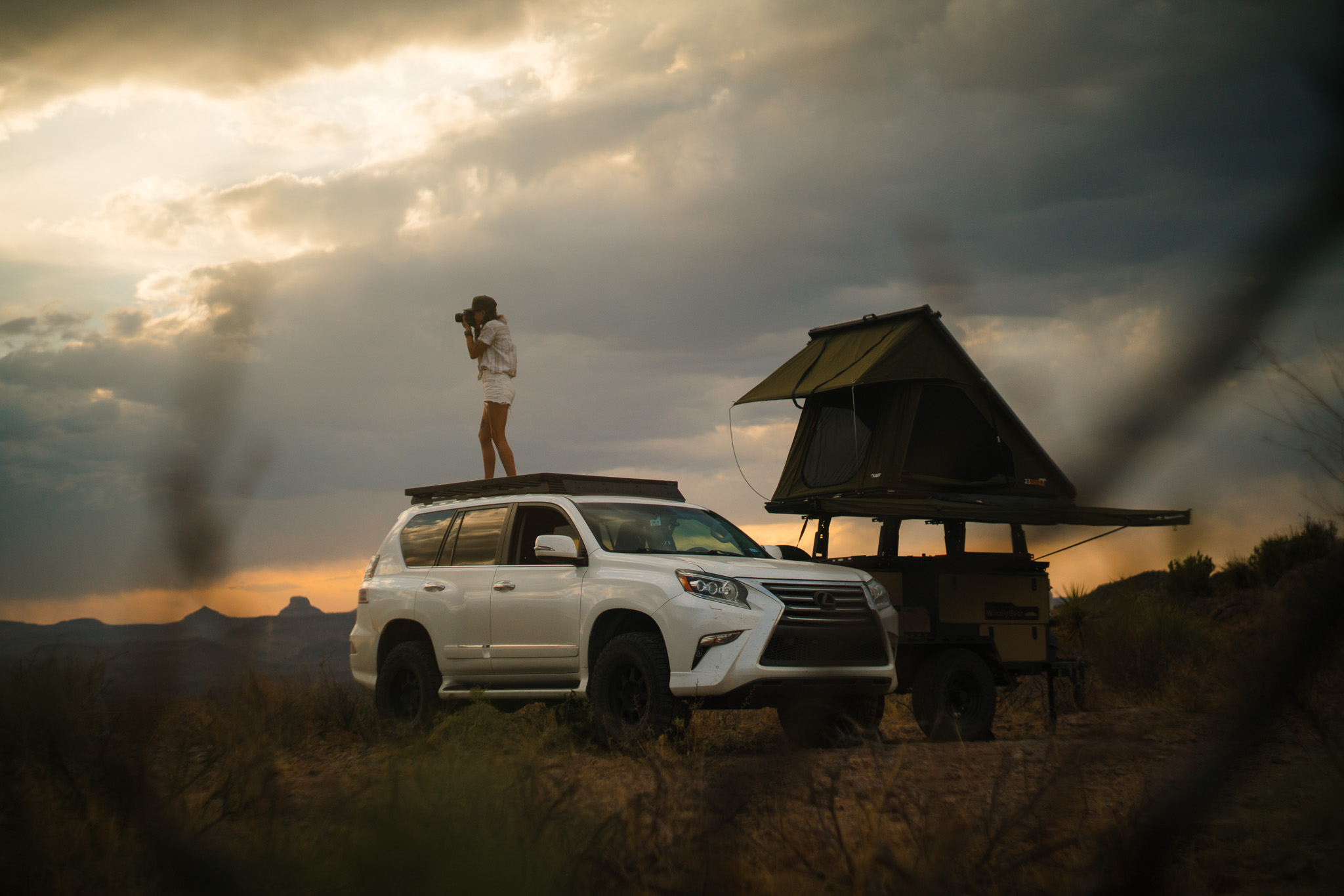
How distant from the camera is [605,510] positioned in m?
9.56

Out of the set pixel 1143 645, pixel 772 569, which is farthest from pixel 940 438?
pixel 1143 645

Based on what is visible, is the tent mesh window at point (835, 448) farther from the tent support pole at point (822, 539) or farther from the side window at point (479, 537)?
the side window at point (479, 537)

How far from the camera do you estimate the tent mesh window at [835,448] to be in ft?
35.7

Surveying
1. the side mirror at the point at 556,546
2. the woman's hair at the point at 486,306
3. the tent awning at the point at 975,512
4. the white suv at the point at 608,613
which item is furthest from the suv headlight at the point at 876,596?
the woman's hair at the point at 486,306

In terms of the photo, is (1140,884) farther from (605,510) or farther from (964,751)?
(605,510)

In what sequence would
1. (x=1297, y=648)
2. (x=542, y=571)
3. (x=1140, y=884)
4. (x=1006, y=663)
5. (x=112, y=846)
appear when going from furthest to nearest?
1. (x=1006, y=663)
2. (x=542, y=571)
3. (x=112, y=846)
4. (x=1140, y=884)
5. (x=1297, y=648)

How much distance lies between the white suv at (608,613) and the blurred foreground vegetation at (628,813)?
50.6 inches

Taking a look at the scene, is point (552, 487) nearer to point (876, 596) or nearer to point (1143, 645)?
point (876, 596)

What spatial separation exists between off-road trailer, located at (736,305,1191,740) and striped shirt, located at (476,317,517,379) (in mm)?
3358

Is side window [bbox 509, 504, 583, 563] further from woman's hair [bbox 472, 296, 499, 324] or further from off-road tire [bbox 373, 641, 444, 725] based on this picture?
woman's hair [bbox 472, 296, 499, 324]

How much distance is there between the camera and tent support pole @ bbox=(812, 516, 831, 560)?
1075 centimetres

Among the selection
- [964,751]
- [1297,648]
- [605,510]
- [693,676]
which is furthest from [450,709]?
[1297,648]

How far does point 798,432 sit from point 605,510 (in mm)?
3230

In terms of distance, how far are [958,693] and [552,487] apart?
4.38 meters
